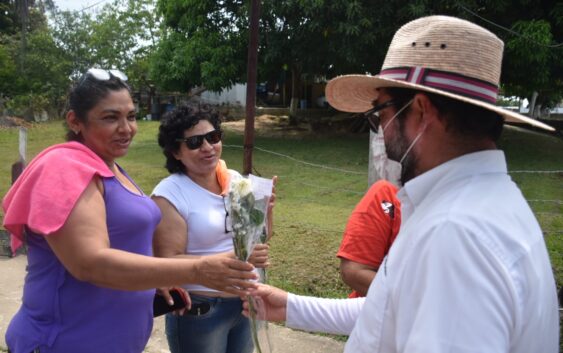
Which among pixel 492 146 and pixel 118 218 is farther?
pixel 118 218

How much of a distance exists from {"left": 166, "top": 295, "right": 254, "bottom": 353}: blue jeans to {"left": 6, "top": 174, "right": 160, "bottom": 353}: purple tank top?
1.67 feet

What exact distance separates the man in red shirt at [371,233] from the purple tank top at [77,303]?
87 centimetres

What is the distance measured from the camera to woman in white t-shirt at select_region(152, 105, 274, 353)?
2320mm

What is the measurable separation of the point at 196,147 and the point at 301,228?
12.9ft

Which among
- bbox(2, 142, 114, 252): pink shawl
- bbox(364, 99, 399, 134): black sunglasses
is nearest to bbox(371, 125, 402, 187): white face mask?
bbox(364, 99, 399, 134): black sunglasses

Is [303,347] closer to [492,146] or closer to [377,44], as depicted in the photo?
[492,146]

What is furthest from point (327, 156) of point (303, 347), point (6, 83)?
point (6, 83)

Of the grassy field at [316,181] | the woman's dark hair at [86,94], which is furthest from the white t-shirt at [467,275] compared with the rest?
the grassy field at [316,181]

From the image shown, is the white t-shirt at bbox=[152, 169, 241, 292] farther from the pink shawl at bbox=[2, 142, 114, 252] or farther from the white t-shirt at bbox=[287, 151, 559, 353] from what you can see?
the white t-shirt at bbox=[287, 151, 559, 353]

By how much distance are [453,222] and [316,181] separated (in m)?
8.80

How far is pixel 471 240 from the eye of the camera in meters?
0.99

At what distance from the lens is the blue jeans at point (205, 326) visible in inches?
92.2

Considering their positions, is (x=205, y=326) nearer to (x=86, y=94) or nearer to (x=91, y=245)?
(x=91, y=245)

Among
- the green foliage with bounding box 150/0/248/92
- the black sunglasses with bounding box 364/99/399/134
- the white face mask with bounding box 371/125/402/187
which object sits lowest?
the white face mask with bounding box 371/125/402/187
